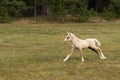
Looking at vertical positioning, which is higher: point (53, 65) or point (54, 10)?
point (53, 65)

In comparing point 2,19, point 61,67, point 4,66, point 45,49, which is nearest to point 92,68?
point 61,67

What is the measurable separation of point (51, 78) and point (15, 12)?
2572 centimetres

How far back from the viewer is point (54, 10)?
3606 centimetres

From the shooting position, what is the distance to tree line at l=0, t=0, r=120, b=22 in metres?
34.9

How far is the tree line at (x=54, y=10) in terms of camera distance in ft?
114

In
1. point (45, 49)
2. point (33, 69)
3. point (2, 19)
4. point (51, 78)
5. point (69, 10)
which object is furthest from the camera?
point (69, 10)

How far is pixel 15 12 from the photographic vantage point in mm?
35125

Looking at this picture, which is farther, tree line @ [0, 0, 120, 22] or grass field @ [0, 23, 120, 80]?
tree line @ [0, 0, 120, 22]

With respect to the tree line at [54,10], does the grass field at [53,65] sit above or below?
above

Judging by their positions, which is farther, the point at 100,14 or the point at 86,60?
the point at 100,14

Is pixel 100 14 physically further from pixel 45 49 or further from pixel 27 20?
pixel 45 49

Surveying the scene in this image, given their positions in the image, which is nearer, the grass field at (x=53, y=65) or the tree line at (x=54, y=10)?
the grass field at (x=53, y=65)

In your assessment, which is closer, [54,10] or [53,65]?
[53,65]

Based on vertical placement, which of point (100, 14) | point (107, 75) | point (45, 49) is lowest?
point (100, 14)
